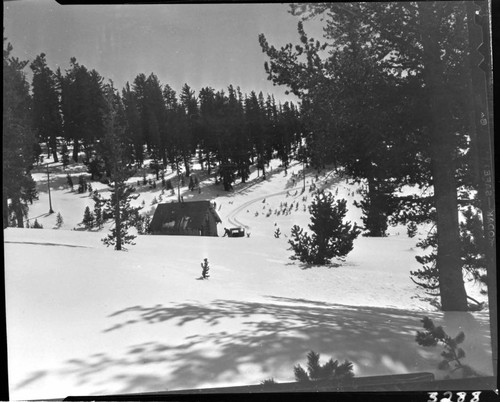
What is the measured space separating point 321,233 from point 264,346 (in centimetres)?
97

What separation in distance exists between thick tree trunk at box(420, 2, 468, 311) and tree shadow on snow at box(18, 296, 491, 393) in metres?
0.23

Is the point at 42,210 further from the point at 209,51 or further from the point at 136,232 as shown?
the point at 209,51

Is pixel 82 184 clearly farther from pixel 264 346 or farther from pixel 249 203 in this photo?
pixel 264 346

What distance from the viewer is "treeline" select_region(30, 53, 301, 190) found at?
3453 millimetres

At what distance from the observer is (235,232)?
360cm

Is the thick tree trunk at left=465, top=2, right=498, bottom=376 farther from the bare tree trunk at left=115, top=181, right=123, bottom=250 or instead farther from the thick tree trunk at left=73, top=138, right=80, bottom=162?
the thick tree trunk at left=73, top=138, right=80, bottom=162

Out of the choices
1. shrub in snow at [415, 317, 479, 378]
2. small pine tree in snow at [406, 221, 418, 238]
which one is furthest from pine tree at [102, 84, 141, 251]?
shrub in snow at [415, 317, 479, 378]

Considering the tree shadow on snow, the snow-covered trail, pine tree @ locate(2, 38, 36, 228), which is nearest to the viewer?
the tree shadow on snow

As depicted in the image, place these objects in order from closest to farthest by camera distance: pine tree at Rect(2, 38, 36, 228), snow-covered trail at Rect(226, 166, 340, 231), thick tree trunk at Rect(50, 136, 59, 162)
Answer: pine tree at Rect(2, 38, 36, 228), thick tree trunk at Rect(50, 136, 59, 162), snow-covered trail at Rect(226, 166, 340, 231)

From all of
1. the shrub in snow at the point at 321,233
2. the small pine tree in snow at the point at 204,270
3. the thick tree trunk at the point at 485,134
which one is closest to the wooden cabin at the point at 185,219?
the small pine tree in snow at the point at 204,270

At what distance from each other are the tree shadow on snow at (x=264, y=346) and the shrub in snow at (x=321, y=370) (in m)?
0.05

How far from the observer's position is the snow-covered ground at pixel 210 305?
3256 mm

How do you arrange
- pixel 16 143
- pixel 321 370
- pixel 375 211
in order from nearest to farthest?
pixel 321 370 → pixel 16 143 → pixel 375 211

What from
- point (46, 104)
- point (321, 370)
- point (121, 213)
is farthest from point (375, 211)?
point (46, 104)
